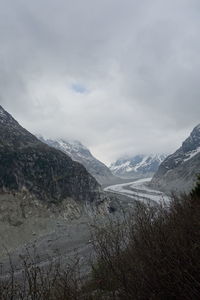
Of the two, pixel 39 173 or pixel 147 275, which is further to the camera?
pixel 39 173

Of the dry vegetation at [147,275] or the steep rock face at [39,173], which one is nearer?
the dry vegetation at [147,275]

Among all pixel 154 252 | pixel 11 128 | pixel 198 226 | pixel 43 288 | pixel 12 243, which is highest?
pixel 11 128

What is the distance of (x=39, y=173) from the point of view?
266 feet

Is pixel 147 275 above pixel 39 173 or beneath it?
beneath

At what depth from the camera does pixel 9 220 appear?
5981 cm

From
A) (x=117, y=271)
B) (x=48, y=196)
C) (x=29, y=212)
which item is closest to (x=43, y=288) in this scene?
(x=117, y=271)

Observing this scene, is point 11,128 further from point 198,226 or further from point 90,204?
point 198,226

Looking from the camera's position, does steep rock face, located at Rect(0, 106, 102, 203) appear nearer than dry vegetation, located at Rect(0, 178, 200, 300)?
No

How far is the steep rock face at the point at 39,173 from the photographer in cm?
7419

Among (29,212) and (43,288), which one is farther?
(29,212)

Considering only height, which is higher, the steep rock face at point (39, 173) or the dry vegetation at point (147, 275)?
the steep rock face at point (39, 173)

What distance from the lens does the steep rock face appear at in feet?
243

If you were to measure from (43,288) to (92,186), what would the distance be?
297ft

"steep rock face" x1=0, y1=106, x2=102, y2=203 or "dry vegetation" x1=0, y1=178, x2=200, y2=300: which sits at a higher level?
"steep rock face" x1=0, y1=106, x2=102, y2=203
